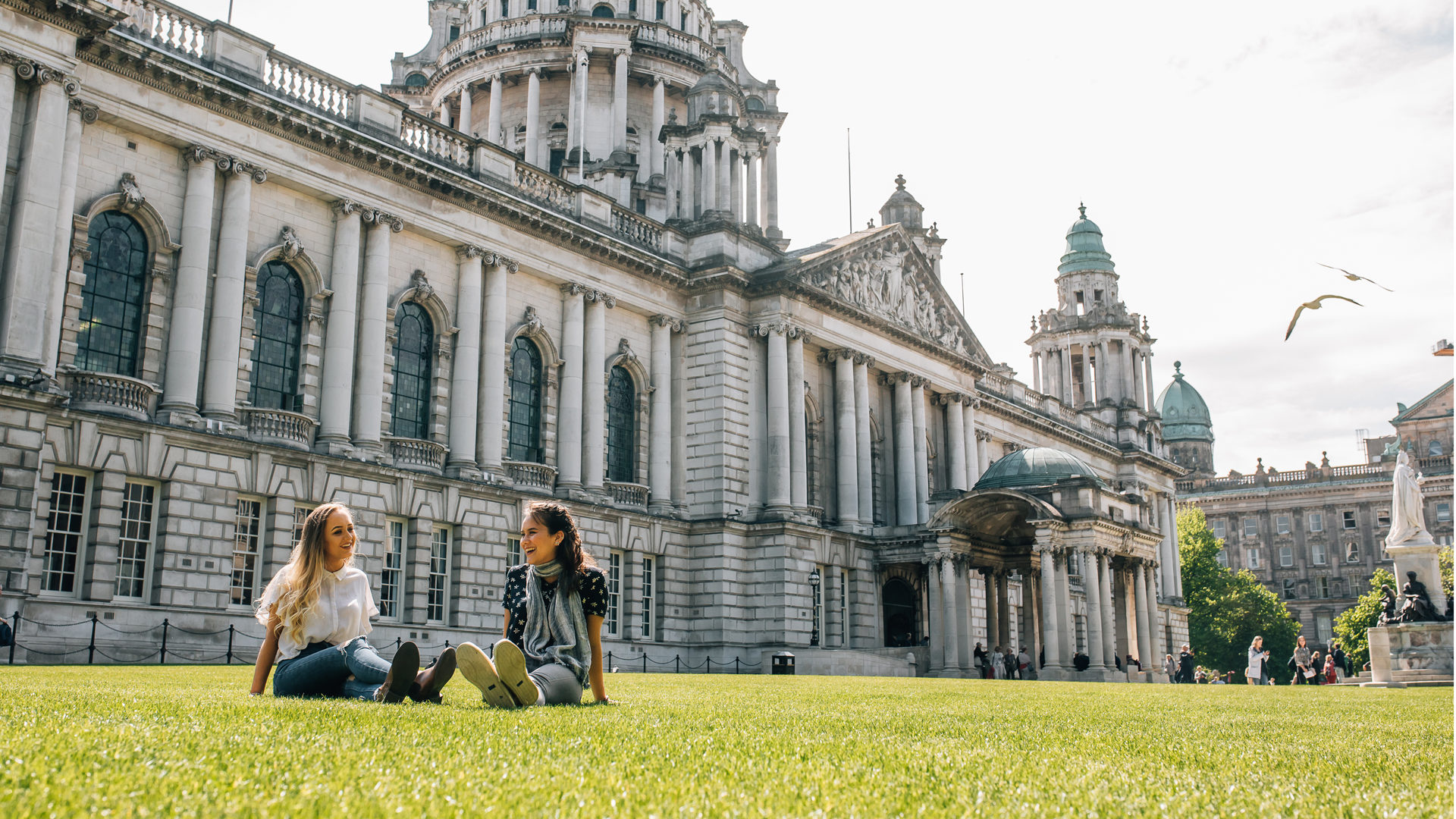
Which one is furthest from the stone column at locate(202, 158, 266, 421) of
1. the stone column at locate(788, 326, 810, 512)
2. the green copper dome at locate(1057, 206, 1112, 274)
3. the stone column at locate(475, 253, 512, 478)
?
the green copper dome at locate(1057, 206, 1112, 274)

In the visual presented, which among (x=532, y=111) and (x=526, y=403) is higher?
(x=532, y=111)

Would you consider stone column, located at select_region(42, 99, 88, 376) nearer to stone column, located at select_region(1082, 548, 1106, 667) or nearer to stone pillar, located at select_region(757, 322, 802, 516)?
stone pillar, located at select_region(757, 322, 802, 516)

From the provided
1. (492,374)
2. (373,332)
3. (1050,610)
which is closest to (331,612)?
(373,332)

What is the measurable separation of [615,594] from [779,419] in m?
8.78

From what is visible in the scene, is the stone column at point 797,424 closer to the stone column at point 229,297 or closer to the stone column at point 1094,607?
the stone column at point 1094,607

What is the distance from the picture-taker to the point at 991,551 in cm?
4681

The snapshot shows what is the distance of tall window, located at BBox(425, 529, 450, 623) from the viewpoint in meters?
33.1

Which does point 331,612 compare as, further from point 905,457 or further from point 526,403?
point 905,457

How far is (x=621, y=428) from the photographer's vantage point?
40906 millimetres

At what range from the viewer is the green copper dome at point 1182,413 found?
428 feet

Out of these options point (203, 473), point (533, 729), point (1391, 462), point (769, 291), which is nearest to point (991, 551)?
point (769, 291)

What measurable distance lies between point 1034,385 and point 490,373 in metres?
57.9

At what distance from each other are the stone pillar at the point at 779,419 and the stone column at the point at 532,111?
21.5 m

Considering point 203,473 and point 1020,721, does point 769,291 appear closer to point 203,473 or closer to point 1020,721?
point 203,473
